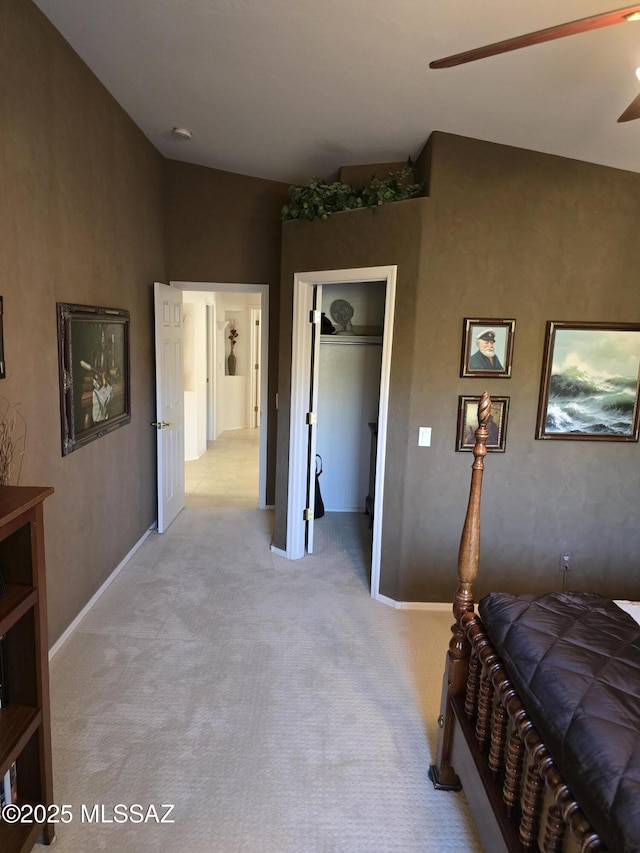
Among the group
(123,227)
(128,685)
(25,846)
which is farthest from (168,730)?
(123,227)

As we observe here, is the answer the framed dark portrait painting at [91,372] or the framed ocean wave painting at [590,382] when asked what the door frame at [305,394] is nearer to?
the framed ocean wave painting at [590,382]

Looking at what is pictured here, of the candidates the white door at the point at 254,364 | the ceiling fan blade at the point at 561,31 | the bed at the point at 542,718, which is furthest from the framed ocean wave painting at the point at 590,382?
the white door at the point at 254,364

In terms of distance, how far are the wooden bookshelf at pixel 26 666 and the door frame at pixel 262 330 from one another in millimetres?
3240

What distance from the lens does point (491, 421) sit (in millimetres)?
3258

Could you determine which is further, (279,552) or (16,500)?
(279,552)

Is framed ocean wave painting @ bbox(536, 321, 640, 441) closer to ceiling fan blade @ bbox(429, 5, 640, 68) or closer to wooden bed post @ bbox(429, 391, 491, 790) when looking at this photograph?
wooden bed post @ bbox(429, 391, 491, 790)

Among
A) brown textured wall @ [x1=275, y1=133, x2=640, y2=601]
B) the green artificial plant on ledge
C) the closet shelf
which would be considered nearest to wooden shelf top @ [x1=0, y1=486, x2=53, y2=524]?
brown textured wall @ [x1=275, y1=133, x2=640, y2=601]

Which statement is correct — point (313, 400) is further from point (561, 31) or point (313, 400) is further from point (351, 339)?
point (561, 31)

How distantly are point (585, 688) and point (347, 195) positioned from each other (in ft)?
9.92

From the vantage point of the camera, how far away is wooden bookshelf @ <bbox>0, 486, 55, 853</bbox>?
1.64 m

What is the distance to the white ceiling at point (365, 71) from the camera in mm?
2045

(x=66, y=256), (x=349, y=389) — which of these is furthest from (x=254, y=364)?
(x=66, y=256)

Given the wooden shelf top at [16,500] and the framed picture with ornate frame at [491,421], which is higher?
the framed picture with ornate frame at [491,421]

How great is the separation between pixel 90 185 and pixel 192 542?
2.66m
